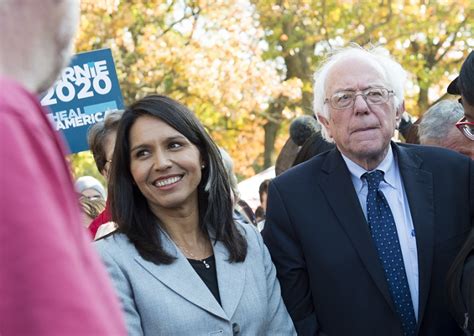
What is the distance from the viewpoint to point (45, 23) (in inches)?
50.9

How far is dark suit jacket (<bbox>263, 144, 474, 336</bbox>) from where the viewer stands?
3668 millimetres

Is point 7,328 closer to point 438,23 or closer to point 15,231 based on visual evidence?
point 15,231

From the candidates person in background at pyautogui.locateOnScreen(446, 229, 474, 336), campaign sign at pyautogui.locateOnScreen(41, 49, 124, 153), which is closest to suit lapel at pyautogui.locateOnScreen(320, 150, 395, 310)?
person in background at pyautogui.locateOnScreen(446, 229, 474, 336)

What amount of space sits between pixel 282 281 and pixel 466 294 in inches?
33.1

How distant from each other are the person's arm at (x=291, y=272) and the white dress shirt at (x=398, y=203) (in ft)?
1.04

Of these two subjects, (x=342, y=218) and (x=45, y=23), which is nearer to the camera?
(x=45, y=23)

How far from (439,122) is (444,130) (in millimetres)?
71

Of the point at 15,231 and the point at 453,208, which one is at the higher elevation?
the point at 15,231

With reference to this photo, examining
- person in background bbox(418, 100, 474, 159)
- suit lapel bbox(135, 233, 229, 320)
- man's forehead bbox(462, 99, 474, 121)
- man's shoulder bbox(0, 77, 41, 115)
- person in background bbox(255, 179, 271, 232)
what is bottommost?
person in background bbox(255, 179, 271, 232)

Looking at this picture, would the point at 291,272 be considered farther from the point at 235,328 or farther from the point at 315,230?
the point at 235,328

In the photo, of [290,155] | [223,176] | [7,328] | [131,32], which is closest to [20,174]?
[7,328]

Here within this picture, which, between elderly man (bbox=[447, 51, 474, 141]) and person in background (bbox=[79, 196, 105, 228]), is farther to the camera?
person in background (bbox=[79, 196, 105, 228])

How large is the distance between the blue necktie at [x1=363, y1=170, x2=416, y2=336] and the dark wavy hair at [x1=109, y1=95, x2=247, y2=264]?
534 millimetres

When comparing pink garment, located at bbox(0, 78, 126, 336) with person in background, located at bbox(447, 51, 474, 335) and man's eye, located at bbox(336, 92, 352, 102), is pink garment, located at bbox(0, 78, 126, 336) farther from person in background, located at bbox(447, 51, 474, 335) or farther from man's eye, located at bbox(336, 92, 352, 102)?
man's eye, located at bbox(336, 92, 352, 102)
